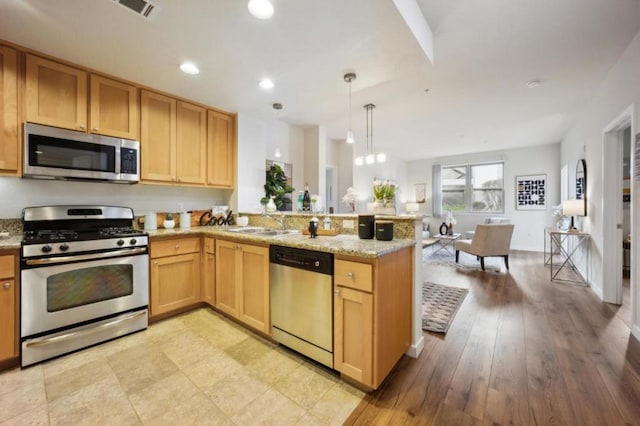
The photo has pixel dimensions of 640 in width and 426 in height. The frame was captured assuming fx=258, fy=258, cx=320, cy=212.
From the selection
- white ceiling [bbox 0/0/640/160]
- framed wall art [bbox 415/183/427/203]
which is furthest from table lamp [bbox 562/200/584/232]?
framed wall art [bbox 415/183/427/203]

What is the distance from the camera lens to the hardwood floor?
4.78ft

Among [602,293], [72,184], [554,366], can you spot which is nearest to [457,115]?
[602,293]

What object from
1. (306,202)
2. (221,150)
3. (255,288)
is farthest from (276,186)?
(255,288)

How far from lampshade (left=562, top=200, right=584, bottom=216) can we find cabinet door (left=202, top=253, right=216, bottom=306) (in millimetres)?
4975

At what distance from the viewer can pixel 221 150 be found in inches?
135

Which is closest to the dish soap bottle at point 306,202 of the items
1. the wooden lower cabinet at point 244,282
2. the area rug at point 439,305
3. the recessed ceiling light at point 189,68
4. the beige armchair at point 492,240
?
the wooden lower cabinet at point 244,282

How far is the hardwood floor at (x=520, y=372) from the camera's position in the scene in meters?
1.46

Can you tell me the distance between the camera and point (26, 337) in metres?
1.88

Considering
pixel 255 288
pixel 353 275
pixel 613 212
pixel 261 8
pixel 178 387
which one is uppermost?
pixel 261 8

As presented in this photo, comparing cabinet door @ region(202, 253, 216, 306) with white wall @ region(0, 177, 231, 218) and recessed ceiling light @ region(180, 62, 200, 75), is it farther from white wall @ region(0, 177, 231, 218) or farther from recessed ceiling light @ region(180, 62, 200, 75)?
recessed ceiling light @ region(180, 62, 200, 75)

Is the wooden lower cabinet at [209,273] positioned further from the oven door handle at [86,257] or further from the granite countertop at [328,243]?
the oven door handle at [86,257]

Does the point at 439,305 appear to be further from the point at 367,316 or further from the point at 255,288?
the point at 255,288

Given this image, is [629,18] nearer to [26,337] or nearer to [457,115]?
[457,115]

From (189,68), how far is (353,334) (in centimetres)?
264
